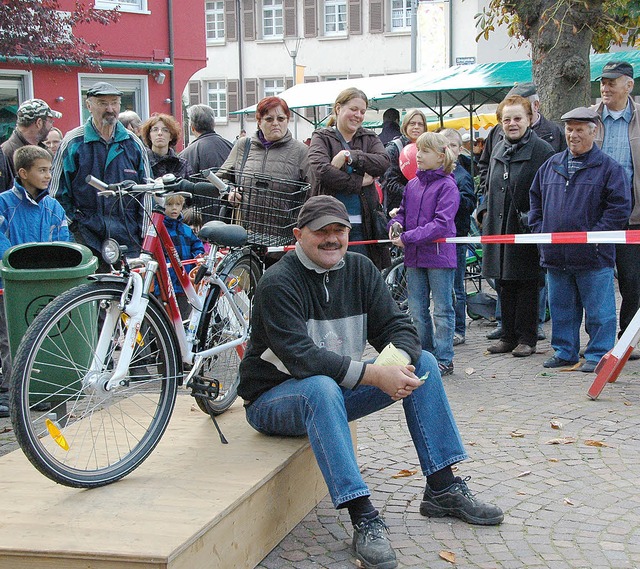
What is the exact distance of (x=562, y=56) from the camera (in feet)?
37.0

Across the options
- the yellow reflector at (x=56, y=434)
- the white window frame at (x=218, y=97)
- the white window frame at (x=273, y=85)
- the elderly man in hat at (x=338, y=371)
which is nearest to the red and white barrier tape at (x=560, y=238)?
the elderly man in hat at (x=338, y=371)

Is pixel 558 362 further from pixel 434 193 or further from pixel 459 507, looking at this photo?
pixel 459 507

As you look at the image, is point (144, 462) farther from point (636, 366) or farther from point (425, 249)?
point (636, 366)

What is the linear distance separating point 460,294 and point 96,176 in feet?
12.7

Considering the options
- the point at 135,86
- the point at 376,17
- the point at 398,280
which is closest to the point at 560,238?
the point at 398,280

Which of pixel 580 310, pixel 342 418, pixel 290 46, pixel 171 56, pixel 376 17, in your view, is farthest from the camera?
pixel 290 46

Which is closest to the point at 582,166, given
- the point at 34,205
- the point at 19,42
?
the point at 34,205

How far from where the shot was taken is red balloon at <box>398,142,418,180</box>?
938 centimetres

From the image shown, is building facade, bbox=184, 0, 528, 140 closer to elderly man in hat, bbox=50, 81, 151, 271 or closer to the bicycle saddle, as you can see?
elderly man in hat, bbox=50, 81, 151, 271

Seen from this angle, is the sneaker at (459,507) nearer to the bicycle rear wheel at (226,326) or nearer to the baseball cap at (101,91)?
the bicycle rear wheel at (226,326)

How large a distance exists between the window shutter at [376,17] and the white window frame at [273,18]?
4.79m

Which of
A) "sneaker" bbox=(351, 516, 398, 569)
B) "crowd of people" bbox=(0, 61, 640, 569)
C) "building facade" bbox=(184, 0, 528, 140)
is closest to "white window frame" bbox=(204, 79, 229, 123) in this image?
"building facade" bbox=(184, 0, 528, 140)

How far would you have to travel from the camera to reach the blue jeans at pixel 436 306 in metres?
7.52

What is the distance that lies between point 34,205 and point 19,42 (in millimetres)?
11349
